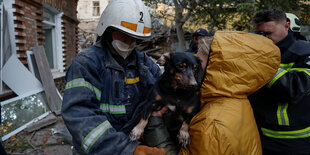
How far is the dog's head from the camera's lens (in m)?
2.01

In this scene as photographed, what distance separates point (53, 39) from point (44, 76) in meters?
3.16

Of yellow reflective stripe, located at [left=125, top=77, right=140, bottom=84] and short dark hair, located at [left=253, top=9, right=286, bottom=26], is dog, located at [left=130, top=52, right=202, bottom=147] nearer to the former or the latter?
yellow reflective stripe, located at [left=125, top=77, right=140, bottom=84]

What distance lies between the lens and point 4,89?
5.32 m

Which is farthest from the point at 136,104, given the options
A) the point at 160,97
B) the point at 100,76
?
the point at 100,76

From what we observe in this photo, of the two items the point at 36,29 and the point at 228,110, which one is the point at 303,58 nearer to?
the point at 228,110

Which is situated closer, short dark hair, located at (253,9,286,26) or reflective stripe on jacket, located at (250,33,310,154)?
reflective stripe on jacket, located at (250,33,310,154)

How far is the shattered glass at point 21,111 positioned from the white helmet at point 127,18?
167 inches

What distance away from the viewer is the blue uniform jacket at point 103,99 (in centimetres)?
144

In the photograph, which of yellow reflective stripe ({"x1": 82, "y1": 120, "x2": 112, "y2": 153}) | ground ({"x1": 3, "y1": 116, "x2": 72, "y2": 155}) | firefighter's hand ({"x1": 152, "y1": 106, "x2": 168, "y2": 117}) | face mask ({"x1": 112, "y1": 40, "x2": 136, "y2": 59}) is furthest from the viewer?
ground ({"x1": 3, "y1": 116, "x2": 72, "y2": 155})

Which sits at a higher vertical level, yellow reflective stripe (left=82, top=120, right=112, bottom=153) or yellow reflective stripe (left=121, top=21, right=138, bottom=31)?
yellow reflective stripe (left=121, top=21, right=138, bottom=31)

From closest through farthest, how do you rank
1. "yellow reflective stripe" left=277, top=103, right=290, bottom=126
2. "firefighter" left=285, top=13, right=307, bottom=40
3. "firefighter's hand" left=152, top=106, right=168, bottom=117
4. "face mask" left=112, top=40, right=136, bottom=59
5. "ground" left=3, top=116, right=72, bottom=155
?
"face mask" left=112, top=40, right=136, bottom=59
"yellow reflective stripe" left=277, top=103, right=290, bottom=126
"firefighter's hand" left=152, top=106, right=168, bottom=117
"firefighter" left=285, top=13, right=307, bottom=40
"ground" left=3, top=116, right=72, bottom=155

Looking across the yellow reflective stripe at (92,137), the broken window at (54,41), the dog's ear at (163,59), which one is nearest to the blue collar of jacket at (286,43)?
the dog's ear at (163,59)

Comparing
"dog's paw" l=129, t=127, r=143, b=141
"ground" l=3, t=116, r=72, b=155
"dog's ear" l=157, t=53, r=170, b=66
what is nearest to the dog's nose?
"dog's ear" l=157, t=53, r=170, b=66

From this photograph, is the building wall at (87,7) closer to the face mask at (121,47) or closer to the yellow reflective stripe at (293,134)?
the face mask at (121,47)
